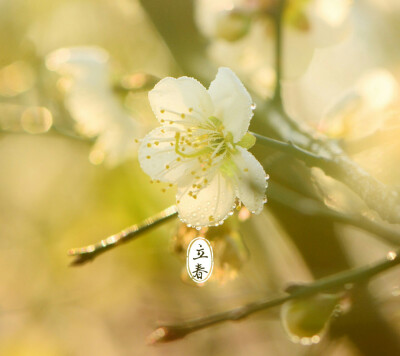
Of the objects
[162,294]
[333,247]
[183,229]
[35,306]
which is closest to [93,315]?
[35,306]

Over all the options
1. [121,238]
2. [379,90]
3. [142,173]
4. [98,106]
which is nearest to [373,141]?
[379,90]

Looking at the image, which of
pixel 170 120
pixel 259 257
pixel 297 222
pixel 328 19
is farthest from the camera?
pixel 259 257

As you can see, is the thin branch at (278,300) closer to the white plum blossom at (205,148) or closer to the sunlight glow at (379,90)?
the white plum blossom at (205,148)

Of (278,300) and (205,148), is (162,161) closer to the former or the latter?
(205,148)

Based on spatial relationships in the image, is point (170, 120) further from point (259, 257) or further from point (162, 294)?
point (162, 294)

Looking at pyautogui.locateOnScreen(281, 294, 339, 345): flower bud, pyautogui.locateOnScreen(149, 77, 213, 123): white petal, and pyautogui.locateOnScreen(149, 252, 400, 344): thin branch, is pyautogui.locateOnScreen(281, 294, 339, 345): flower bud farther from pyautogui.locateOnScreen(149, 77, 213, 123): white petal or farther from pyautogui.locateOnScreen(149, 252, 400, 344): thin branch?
pyautogui.locateOnScreen(149, 77, 213, 123): white petal

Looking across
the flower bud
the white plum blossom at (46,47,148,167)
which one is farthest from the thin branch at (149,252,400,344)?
the white plum blossom at (46,47,148,167)
